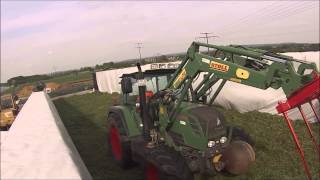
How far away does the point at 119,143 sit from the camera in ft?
27.9

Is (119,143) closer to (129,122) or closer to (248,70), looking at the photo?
(129,122)

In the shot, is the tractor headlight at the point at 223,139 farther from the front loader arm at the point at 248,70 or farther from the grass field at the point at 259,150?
the front loader arm at the point at 248,70

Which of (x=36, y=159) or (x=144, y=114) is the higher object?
(x=36, y=159)

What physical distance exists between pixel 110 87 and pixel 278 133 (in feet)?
68.5

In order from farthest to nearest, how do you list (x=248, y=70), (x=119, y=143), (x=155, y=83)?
(x=119, y=143) < (x=155, y=83) < (x=248, y=70)

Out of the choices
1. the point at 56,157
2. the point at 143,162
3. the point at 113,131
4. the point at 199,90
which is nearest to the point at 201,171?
the point at 143,162

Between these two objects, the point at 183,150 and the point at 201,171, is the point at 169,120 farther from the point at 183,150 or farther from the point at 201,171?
A: the point at 201,171

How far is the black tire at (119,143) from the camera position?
8078mm

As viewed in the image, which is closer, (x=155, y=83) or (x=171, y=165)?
(x=171, y=165)

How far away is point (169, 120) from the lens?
7184 mm

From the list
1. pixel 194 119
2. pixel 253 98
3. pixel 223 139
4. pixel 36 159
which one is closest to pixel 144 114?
pixel 194 119

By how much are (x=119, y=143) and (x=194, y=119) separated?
234 centimetres

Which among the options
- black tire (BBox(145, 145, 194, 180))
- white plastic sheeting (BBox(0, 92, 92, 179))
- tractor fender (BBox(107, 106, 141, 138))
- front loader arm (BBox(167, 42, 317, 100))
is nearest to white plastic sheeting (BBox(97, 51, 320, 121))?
tractor fender (BBox(107, 106, 141, 138))

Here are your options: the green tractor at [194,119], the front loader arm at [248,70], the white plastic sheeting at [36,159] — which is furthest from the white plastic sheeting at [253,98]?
the white plastic sheeting at [36,159]
